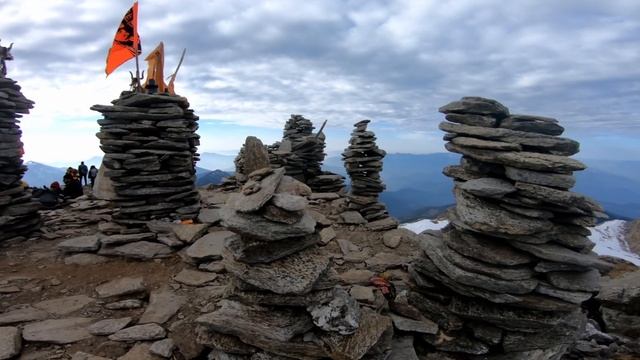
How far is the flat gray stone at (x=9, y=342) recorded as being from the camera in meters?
7.05

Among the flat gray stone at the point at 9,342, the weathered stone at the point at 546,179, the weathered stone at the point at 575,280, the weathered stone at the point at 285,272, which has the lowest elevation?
the flat gray stone at the point at 9,342

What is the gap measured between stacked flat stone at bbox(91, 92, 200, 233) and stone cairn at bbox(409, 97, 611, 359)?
33.4ft

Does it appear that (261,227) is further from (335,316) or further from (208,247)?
(208,247)

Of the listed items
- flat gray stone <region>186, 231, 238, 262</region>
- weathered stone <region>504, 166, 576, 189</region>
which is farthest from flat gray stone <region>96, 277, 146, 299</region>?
weathered stone <region>504, 166, 576, 189</region>

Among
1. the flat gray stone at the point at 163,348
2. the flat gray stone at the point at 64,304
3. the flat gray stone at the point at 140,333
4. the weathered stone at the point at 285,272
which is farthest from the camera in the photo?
the flat gray stone at the point at 64,304

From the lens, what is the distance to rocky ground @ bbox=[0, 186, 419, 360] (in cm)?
763

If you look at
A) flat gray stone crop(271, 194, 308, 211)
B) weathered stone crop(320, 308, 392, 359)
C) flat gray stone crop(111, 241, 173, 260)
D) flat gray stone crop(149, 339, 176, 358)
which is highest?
flat gray stone crop(271, 194, 308, 211)

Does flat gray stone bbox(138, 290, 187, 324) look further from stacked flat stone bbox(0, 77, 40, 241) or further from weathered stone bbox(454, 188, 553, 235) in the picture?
stacked flat stone bbox(0, 77, 40, 241)

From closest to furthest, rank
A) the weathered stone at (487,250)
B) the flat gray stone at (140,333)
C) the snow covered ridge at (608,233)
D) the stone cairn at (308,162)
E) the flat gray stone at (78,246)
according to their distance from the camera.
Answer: the flat gray stone at (140,333)
the weathered stone at (487,250)
the flat gray stone at (78,246)
the stone cairn at (308,162)
the snow covered ridge at (608,233)

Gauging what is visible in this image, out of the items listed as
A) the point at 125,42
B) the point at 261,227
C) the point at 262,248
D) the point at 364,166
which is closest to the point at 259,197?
the point at 261,227

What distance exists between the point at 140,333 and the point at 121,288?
103 inches

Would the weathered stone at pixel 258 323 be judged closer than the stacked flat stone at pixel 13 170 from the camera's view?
Yes

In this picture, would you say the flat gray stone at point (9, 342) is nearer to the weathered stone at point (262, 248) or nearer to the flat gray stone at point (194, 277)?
the flat gray stone at point (194, 277)

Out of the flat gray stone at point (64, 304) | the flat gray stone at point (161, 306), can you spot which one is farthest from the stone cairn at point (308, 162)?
the flat gray stone at point (64, 304)
